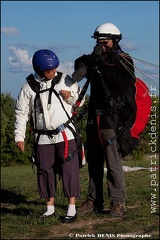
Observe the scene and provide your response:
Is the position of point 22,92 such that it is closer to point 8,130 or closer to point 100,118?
point 100,118

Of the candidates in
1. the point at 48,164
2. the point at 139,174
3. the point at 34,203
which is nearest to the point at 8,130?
the point at 139,174

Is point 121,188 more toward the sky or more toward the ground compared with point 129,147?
more toward the ground

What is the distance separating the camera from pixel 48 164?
6.74 metres

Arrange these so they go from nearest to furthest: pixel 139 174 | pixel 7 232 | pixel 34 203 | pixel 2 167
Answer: pixel 7 232 → pixel 34 203 → pixel 139 174 → pixel 2 167

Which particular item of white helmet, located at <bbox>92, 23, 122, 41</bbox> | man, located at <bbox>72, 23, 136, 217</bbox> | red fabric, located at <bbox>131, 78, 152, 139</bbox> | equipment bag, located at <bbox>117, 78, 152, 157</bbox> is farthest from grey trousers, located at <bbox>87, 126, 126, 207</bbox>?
white helmet, located at <bbox>92, 23, 122, 41</bbox>

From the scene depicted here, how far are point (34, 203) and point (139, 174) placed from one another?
3.59 metres

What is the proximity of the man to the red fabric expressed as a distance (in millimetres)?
83

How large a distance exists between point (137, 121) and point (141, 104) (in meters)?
0.22

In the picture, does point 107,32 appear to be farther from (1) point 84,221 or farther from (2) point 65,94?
(1) point 84,221

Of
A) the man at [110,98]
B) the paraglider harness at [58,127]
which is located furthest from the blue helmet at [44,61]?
the man at [110,98]

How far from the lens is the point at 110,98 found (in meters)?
6.60

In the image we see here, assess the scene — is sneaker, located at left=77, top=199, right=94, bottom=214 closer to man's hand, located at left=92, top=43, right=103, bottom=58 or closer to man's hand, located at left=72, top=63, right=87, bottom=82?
man's hand, located at left=72, top=63, right=87, bottom=82

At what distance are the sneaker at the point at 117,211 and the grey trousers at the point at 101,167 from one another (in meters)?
0.05

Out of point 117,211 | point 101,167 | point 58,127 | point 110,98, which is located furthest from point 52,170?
point 110,98
